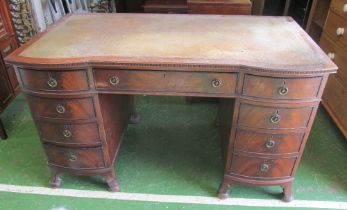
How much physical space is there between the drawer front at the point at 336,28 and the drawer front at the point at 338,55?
4cm

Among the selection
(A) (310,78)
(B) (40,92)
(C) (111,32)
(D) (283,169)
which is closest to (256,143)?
(D) (283,169)

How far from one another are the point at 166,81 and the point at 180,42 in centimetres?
22

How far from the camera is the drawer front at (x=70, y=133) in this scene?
1284 mm

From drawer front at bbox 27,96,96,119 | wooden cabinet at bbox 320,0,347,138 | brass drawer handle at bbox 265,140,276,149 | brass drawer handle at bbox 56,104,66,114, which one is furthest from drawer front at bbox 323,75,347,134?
brass drawer handle at bbox 56,104,66,114

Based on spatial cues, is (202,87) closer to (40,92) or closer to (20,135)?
(40,92)

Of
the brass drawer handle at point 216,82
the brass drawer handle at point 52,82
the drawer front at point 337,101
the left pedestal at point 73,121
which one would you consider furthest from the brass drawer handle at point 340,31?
the brass drawer handle at point 52,82

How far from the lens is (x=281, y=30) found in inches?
54.1

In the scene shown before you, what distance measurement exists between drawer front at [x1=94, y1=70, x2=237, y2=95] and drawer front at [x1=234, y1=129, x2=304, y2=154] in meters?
0.24

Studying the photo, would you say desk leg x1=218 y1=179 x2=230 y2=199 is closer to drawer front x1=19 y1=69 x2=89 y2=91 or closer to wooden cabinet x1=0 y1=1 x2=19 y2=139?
drawer front x1=19 y1=69 x2=89 y2=91

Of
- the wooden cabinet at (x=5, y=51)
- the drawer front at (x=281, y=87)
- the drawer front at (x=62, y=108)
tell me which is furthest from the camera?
the wooden cabinet at (x=5, y=51)

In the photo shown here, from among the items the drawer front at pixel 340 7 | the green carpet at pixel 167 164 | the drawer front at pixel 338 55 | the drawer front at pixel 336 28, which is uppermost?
the drawer front at pixel 340 7

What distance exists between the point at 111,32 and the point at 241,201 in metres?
1.11

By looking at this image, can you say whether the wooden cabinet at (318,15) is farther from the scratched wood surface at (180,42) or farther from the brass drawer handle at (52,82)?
the brass drawer handle at (52,82)

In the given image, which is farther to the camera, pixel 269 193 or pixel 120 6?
pixel 120 6
